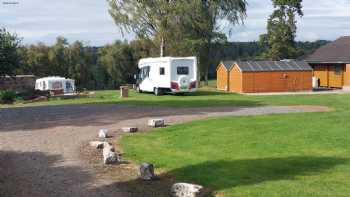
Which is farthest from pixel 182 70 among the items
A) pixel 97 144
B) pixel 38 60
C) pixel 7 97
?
pixel 38 60

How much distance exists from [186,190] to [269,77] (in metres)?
31.1

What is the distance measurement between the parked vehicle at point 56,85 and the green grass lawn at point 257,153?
88.2 ft

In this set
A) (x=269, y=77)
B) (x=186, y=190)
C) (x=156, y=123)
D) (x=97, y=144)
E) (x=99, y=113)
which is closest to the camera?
(x=186, y=190)

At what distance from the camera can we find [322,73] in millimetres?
45531

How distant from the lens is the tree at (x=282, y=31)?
50.8 meters

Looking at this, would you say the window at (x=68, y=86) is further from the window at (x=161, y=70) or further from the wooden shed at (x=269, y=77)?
the wooden shed at (x=269, y=77)

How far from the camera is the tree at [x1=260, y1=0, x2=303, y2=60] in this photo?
50750 millimetres

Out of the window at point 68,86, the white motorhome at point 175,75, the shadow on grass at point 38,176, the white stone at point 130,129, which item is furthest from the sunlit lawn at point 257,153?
the window at point 68,86

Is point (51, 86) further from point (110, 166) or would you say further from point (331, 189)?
point (331, 189)

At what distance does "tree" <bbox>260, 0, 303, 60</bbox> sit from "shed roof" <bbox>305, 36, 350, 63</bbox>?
4.30 m

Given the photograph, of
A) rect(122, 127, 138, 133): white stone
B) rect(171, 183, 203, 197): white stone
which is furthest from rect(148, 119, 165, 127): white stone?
rect(171, 183, 203, 197): white stone

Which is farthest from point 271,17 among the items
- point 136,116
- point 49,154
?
point 49,154

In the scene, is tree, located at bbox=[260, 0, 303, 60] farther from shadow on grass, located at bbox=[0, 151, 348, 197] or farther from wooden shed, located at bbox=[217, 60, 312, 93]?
shadow on grass, located at bbox=[0, 151, 348, 197]

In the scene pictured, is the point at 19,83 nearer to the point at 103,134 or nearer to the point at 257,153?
the point at 103,134
